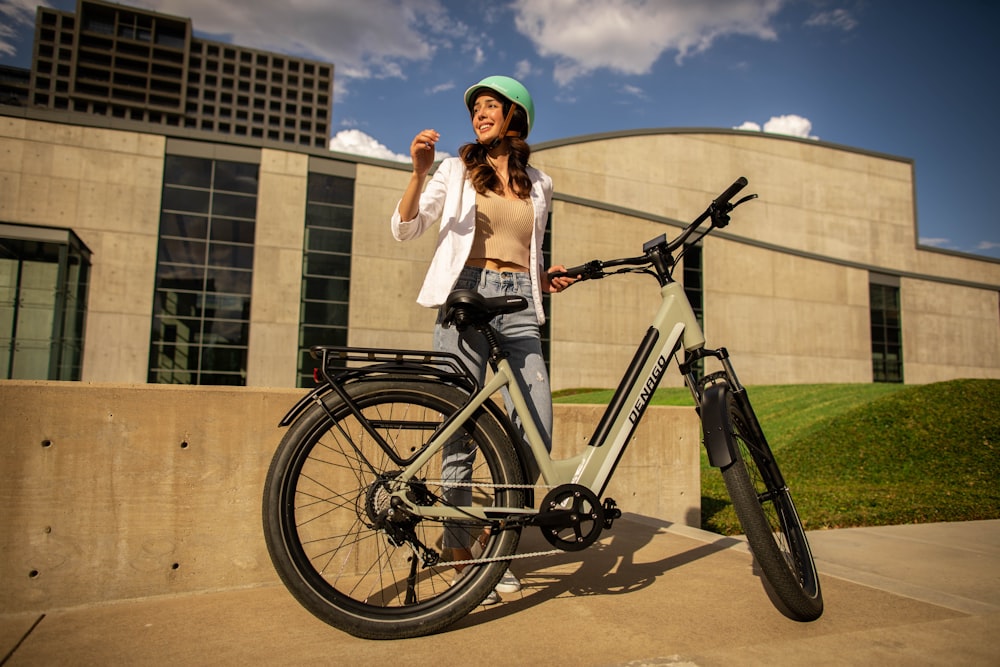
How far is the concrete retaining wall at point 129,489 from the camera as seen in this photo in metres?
2.53

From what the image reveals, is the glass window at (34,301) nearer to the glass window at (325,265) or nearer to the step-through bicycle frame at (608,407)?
the glass window at (325,265)

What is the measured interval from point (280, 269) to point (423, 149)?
22.8 metres

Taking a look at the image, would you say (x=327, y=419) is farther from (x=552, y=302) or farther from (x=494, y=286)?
(x=552, y=302)

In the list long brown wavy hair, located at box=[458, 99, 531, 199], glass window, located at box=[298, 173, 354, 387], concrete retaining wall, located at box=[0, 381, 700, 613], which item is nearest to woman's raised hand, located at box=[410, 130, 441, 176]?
long brown wavy hair, located at box=[458, 99, 531, 199]

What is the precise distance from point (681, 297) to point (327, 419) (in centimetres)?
153

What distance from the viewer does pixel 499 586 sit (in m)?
2.74

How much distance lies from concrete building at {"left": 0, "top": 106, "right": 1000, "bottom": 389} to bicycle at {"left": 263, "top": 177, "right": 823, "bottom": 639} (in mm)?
19522

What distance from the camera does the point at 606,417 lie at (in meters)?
2.57

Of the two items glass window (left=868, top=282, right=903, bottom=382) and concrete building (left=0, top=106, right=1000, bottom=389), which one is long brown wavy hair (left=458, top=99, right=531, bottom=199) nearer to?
concrete building (left=0, top=106, right=1000, bottom=389)

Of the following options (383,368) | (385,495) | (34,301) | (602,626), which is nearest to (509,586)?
(602,626)

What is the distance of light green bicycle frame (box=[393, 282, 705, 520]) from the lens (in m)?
2.28

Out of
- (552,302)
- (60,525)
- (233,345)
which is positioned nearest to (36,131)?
(233,345)

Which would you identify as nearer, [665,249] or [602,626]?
[602,626]

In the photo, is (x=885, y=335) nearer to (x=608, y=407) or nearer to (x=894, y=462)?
(x=894, y=462)
